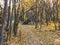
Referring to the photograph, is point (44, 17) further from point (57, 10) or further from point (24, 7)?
point (24, 7)

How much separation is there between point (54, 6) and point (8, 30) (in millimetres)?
12187

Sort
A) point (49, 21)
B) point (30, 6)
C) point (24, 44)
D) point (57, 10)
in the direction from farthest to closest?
1. point (49, 21)
2. point (57, 10)
3. point (30, 6)
4. point (24, 44)

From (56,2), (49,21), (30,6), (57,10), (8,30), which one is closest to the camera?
(8,30)

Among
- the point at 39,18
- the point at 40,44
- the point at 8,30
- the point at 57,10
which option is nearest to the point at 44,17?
the point at 39,18

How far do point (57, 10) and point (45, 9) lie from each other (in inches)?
70.6

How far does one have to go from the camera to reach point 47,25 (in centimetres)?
2706

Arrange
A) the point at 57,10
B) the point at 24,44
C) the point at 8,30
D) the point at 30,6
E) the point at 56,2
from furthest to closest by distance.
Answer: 1. the point at 57,10
2. the point at 56,2
3. the point at 30,6
4. the point at 8,30
5. the point at 24,44

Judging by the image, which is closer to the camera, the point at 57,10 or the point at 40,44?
the point at 40,44

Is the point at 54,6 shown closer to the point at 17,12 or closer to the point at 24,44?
the point at 17,12

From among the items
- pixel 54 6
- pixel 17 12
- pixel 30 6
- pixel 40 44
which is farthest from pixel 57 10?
pixel 40 44

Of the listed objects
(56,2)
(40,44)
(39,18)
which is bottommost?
(40,44)

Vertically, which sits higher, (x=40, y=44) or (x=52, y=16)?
(x=52, y=16)

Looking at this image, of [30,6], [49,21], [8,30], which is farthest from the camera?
[49,21]

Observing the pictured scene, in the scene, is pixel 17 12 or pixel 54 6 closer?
pixel 17 12
